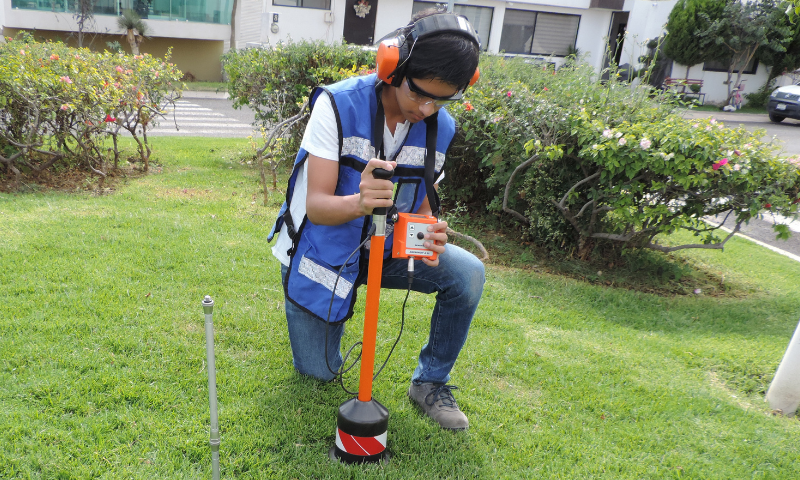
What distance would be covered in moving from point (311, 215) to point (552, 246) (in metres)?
3.37

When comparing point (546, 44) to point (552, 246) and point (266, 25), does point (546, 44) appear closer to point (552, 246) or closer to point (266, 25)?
point (266, 25)

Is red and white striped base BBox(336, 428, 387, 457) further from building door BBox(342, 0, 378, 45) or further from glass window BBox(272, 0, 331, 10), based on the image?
building door BBox(342, 0, 378, 45)

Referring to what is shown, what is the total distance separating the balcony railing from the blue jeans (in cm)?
2553

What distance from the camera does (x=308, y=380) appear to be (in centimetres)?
278

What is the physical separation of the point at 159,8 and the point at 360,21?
846 cm

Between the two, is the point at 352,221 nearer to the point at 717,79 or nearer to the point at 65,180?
the point at 65,180

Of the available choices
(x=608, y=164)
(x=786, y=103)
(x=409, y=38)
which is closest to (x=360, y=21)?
(x=786, y=103)

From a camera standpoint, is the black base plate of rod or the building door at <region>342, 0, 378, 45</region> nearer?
the black base plate of rod

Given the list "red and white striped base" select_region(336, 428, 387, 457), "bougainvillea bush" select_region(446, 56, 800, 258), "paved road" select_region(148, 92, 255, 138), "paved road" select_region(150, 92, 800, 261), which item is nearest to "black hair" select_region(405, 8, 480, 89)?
"red and white striped base" select_region(336, 428, 387, 457)

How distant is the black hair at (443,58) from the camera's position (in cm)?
205

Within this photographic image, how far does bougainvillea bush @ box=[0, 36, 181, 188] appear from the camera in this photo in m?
5.25

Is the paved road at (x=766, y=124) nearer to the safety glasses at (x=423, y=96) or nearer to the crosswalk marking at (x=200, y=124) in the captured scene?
the crosswalk marking at (x=200, y=124)

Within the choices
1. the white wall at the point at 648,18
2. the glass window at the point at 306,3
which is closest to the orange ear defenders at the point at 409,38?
the glass window at the point at 306,3

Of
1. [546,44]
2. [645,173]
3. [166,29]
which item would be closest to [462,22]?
[645,173]
